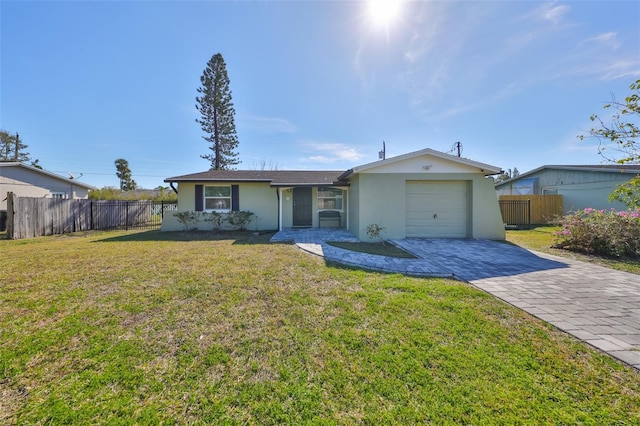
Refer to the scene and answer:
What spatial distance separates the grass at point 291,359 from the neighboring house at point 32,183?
598 inches

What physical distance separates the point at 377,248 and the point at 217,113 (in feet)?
76.7

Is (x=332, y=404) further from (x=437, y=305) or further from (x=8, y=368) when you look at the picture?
(x=8, y=368)

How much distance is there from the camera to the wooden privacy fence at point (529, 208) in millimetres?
16047

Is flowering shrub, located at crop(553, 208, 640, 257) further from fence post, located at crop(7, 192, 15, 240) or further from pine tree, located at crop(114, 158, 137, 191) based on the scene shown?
pine tree, located at crop(114, 158, 137, 191)

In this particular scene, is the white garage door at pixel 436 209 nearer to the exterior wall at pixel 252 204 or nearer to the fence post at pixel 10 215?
the exterior wall at pixel 252 204

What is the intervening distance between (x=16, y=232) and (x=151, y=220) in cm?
707

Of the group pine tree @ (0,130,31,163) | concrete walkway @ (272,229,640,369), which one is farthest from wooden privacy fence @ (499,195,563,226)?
pine tree @ (0,130,31,163)

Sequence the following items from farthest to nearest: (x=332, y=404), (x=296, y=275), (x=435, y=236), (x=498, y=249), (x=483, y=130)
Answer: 1. (x=483, y=130)
2. (x=435, y=236)
3. (x=498, y=249)
4. (x=296, y=275)
5. (x=332, y=404)

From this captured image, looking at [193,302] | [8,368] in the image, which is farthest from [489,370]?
[8,368]

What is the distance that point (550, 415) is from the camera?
1.86 m

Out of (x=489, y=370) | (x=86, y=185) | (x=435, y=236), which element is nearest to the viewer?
(x=489, y=370)

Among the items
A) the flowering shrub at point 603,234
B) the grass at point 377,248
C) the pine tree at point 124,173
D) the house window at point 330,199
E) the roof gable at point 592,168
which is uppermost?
the pine tree at point 124,173

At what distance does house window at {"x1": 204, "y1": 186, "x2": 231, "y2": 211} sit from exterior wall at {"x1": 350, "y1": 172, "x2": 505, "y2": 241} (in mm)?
7286

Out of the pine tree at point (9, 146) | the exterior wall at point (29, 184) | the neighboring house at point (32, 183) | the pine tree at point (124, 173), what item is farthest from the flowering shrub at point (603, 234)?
the pine tree at point (124, 173)
